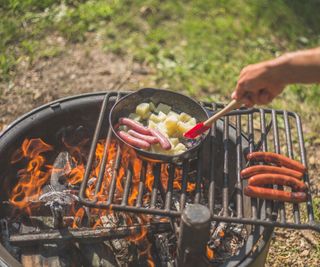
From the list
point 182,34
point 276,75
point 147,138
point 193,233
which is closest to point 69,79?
point 182,34

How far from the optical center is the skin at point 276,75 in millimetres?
2531

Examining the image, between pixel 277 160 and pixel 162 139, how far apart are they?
0.85 meters

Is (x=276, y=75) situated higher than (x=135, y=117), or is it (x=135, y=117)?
(x=276, y=75)

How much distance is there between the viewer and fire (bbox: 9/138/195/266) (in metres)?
3.40

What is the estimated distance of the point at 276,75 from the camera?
263 cm

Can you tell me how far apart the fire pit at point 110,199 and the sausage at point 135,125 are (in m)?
0.17

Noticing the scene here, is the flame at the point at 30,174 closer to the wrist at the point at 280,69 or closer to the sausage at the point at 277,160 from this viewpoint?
the sausage at the point at 277,160

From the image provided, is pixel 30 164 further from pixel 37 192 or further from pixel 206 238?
pixel 206 238

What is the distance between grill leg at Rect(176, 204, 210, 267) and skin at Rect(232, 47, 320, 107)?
0.80 m

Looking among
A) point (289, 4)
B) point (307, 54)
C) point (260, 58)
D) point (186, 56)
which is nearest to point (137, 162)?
point (307, 54)

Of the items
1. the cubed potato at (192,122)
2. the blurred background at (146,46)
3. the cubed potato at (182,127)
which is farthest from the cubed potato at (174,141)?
the blurred background at (146,46)

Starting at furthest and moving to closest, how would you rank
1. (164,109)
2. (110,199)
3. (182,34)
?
(182,34) < (164,109) < (110,199)

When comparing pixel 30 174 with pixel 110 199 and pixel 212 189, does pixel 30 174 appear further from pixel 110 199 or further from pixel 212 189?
pixel 212 189

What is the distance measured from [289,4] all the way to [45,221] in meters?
5.79
